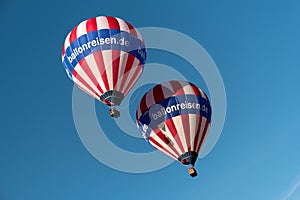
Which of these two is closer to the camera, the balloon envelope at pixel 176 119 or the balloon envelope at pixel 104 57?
A: the balloon envelope at pixel 104 57

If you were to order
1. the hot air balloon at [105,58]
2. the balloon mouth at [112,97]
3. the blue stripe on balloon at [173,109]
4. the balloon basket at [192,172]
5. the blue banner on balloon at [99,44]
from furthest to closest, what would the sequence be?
the blue stripe on balloon at [173,109], the blue banner on balloon at [99,44], the hot air balloon at [105,58], the balloon mouth at [112,97], the balloon basket at [192,172]

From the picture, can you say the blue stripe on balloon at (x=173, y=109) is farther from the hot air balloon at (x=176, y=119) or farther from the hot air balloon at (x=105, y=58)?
the hot air balloon at (x=105, y=58)

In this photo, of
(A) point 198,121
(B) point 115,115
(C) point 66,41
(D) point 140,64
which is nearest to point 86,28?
(C) point 66,41

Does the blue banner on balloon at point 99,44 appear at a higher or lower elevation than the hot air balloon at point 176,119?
higher

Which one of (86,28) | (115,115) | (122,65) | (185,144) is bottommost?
(185,144)

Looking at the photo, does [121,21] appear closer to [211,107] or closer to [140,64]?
[140,64]

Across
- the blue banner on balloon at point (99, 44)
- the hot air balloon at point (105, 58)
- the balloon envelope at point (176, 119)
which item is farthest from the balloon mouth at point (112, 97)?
the blue banner on balloon at point (99, 44)

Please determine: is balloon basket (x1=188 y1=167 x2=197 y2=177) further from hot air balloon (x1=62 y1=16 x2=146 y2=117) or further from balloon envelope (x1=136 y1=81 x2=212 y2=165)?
hot air balloon (x1=62 y1=16 x2=146 y2=117)
